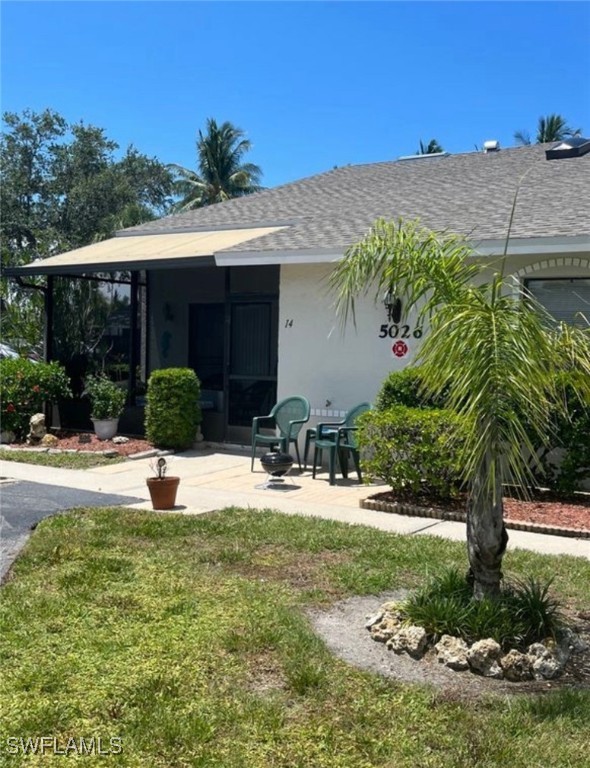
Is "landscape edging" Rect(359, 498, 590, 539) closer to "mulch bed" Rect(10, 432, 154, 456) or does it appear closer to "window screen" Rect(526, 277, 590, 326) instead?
"window screen" Rect(526, 277, 590, 326)

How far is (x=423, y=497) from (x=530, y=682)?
4.72 meters

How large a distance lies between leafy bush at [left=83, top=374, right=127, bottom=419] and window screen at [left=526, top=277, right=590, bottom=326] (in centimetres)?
777

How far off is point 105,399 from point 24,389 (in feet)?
5.22

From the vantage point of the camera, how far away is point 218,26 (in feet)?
34.3

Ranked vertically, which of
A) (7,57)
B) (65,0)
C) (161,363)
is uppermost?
(65,0)

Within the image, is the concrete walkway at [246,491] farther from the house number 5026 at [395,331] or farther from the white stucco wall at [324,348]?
the house number 5026 at [395,331]

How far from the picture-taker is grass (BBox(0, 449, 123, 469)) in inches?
446

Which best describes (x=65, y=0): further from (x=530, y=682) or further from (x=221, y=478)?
(x=530, y=682)

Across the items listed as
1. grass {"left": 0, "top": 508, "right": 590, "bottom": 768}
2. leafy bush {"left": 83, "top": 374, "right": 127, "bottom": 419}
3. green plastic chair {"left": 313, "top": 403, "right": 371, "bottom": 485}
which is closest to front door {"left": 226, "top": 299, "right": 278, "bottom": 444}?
leafy bush {"left": 83, "top": 374, "right": 127, "bottom": 419}

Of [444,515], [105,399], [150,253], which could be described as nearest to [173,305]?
[150,253]

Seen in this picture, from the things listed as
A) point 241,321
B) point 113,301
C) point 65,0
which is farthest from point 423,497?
point 113,301

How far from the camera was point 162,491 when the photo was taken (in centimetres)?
802

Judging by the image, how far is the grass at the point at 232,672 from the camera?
3.24m

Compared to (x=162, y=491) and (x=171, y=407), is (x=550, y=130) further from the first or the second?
(x=162, y=491)
